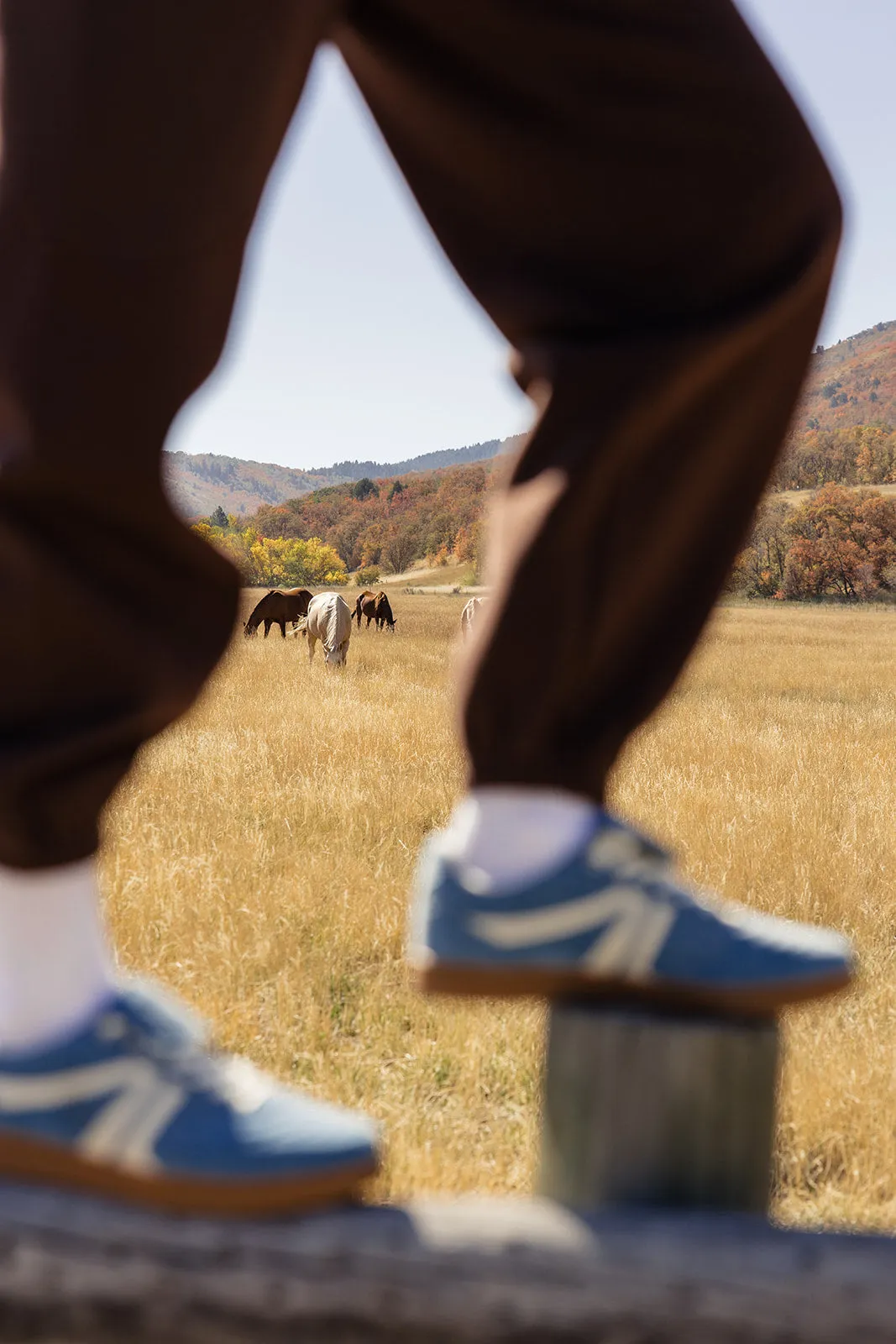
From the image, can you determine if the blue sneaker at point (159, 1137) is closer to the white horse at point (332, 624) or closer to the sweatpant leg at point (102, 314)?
the sweatpant leg at point (102, 314)

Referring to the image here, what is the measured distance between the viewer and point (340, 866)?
337 centimetres

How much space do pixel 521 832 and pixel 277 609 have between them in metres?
18.9

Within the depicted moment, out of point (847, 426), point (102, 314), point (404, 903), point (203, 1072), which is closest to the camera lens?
point (102, 314)

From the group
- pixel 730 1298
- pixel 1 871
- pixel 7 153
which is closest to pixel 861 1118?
pixel 730 1298

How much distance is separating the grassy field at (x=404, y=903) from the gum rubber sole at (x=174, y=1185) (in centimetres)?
79

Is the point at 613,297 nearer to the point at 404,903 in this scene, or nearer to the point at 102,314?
the point at 102,314

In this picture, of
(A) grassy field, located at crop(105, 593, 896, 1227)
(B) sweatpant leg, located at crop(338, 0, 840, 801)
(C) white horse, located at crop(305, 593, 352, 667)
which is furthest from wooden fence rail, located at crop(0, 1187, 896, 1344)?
(C) white horse, located at crop(305, 593, 352, 667)

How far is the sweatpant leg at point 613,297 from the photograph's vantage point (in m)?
0.99

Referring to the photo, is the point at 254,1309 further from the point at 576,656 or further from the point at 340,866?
the point at 340,866

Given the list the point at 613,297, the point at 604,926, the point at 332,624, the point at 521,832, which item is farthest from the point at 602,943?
the point at 332,624

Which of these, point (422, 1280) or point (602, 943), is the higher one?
point (602, 943)

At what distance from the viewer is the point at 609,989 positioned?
1.09 meters

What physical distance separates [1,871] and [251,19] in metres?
0.78

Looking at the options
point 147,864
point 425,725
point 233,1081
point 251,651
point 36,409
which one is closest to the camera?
point 36,409
